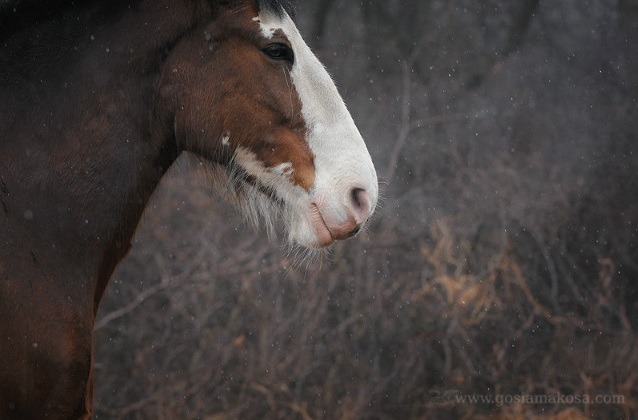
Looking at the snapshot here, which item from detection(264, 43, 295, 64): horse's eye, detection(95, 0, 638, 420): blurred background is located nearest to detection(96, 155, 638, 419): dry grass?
detection(95, 0, 638, 420): blurred background

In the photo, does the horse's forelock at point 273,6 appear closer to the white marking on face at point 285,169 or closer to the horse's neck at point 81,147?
the horse's neck at point 81,147

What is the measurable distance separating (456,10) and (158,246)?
3.21m

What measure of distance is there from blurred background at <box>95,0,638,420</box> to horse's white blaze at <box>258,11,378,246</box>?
350cm

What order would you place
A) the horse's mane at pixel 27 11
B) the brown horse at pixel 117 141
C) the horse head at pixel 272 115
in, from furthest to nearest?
the horse head at pixel 272 115 < the horse's mane at pixel 27 11 < the brown horse at pixel 117 141

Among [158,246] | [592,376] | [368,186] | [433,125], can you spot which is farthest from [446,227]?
[368,186]

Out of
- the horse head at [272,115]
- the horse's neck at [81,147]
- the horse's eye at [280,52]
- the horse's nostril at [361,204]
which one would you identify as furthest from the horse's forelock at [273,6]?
the horse's nostril at [361,204]

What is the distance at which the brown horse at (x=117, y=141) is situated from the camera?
216 centimetres

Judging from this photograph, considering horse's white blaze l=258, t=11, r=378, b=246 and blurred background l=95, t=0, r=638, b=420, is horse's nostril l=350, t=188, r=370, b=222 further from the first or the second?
blurred background l=95, t=0, r=638, b=420

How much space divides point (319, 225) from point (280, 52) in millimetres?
557

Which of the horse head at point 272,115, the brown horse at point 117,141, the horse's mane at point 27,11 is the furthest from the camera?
the horse head at point 272,115

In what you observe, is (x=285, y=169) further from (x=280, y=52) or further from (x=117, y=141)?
(x=117, y=141)

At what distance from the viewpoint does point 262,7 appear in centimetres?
254

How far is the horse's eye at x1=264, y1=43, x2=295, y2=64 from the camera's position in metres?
2.52

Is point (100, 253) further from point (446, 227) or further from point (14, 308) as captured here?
point (446, 227)
